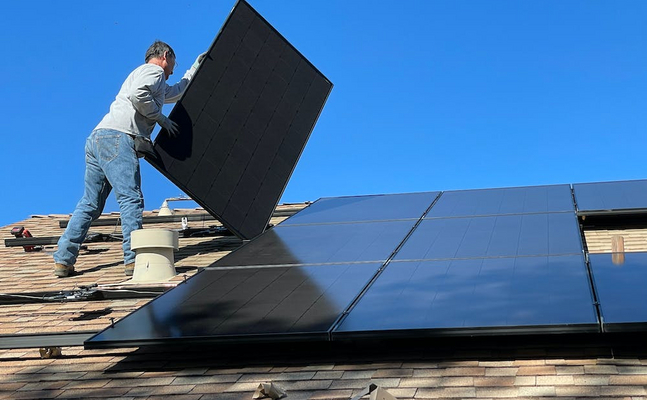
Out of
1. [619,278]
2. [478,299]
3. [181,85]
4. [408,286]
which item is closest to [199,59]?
[181,85]

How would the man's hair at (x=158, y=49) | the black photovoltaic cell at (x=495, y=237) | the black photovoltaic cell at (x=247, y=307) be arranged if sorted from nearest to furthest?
1. the black photovoltaic cell at (x=247, y=307)
2. the black photovoltaic cell at (x=495, y=237)
3. the man's hair at (x=158, y=49)

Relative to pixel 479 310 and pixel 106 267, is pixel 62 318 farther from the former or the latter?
pixel 479 310

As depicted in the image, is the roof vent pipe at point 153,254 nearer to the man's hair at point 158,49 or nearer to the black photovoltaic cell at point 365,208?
the black photovoltaic cell at point 365,208

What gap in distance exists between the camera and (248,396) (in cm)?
477

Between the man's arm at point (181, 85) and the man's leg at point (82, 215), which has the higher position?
the man's arm at point (181, 85)

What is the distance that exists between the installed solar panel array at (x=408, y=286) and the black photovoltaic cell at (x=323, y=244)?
1 cm

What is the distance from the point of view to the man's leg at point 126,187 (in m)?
8.53

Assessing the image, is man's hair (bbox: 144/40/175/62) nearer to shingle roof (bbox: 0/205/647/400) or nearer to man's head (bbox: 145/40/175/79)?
man's head (bbox: 145/40/175/79)

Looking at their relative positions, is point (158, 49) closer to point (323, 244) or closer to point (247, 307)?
point (323, 244)

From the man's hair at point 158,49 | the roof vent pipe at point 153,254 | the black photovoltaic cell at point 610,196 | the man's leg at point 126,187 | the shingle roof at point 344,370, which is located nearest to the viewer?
the shingle roof at point 344,370

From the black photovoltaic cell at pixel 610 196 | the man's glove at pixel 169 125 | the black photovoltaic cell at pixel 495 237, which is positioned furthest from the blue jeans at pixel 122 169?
the black photovoltaic cell at pixel 610 196

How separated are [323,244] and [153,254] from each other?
1.56 m

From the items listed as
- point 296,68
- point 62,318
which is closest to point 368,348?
point 62,318

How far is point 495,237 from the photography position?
6.95m
